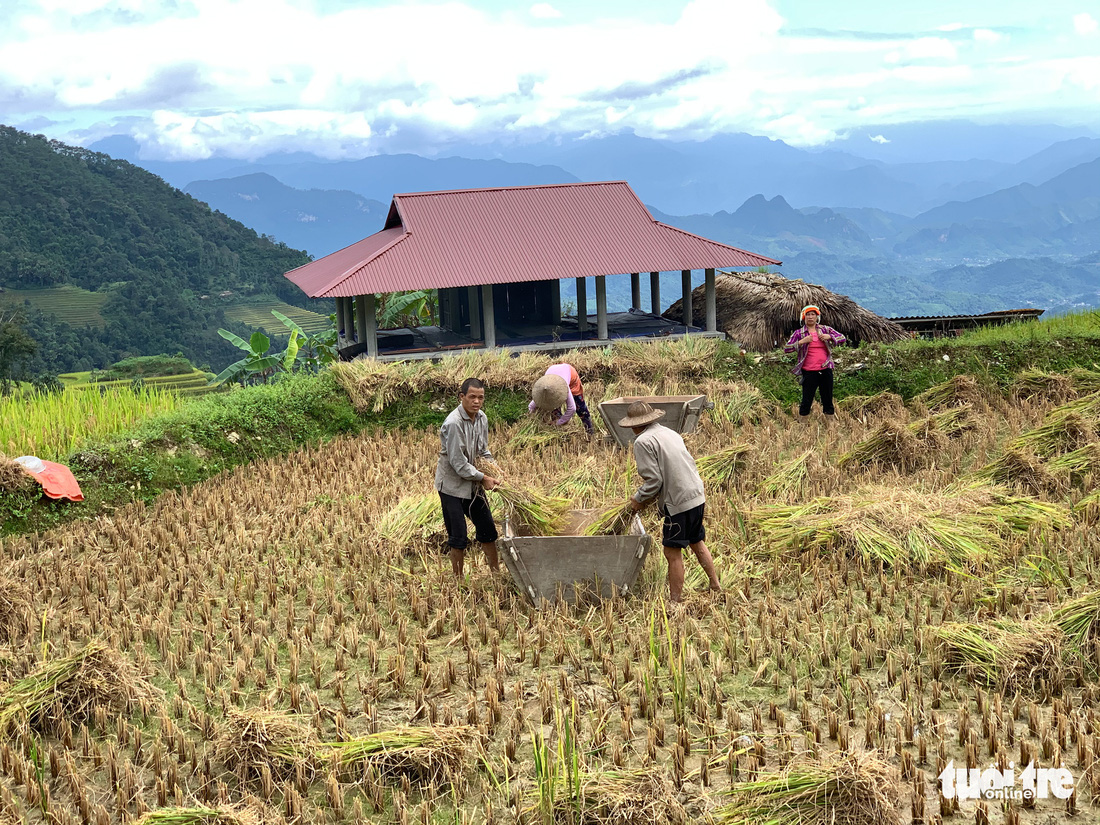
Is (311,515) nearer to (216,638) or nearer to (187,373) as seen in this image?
(216,638)

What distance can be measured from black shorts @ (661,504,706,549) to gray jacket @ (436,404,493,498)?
110 cm

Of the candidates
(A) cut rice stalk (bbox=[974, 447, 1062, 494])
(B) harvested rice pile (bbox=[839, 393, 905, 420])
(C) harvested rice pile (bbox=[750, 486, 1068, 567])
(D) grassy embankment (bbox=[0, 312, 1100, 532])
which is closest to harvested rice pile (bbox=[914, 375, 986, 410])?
(B) harvested rice pile (bbox=[839, 393, 905, 420])

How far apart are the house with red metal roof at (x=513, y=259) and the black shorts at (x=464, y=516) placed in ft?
29.4

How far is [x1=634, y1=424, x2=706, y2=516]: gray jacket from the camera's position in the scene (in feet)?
17.6

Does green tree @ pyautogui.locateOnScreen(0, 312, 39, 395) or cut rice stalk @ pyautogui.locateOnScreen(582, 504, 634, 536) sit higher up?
green tree @ pyautogui.locateOnScreen(0, 312, 39, 395)

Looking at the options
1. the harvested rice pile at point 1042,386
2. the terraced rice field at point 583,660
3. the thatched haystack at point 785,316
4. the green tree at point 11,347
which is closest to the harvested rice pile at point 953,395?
the harvested rice pile at point 1042,386

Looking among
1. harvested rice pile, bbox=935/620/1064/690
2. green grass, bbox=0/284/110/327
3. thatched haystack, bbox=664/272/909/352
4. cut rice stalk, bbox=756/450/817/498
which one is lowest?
harvested rice pile, bbox=935/620/1064/690

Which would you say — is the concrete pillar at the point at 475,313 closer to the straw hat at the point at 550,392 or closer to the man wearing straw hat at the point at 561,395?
the man wearing straw hat at the point at 561,395

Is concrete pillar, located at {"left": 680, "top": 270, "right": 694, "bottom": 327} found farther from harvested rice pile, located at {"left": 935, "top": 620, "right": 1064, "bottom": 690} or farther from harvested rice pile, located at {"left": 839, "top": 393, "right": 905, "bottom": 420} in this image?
harvested rice pile, located at {"left": 935, "top": 620, "right": 1064, "bottom": 690}

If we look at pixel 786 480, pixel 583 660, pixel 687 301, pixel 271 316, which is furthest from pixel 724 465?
pixel 271 316

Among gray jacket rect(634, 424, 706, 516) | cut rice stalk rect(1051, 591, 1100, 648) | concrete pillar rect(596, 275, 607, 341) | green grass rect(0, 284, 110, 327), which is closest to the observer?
cut rice stalk rect(1051, 591, 1100, 648)

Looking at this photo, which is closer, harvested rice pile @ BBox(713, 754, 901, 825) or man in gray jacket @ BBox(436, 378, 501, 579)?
harvested rice pile @ BBox(713, 754, 901, 825)

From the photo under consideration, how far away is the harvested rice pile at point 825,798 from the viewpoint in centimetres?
344

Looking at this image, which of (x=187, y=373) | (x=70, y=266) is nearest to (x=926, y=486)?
(x=187, y=373)
